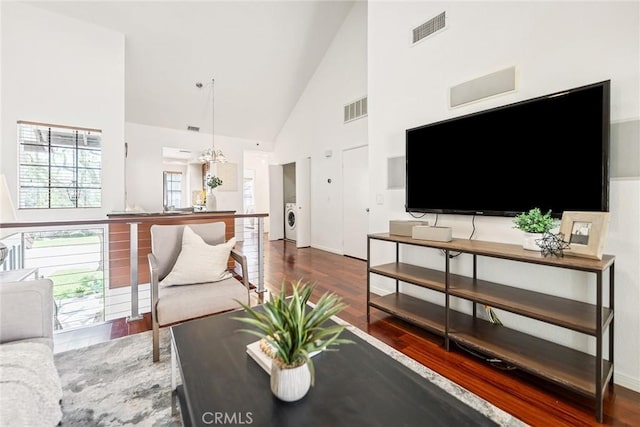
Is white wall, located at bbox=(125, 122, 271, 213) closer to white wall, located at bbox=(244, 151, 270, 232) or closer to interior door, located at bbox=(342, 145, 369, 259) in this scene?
white wall, located at bbox=(244, 151, 270, 232)

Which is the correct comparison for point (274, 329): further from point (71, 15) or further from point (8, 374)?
point (71, 15)

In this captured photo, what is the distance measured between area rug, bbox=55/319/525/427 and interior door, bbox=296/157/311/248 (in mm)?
4263

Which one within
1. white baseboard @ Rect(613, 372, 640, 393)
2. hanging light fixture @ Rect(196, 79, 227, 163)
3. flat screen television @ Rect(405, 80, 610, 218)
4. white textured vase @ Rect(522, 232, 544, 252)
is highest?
hanging light fixture @ Rect(196, 79, 227, 163)

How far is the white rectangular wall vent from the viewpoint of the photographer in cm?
474

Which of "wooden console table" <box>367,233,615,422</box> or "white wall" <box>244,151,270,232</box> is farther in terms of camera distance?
"white wall" <box>244,151,270,232</box>

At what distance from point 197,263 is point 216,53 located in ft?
14.1

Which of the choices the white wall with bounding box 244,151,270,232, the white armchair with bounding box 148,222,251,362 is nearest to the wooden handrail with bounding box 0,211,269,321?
the white armchair with bounding box 148,222,251,362

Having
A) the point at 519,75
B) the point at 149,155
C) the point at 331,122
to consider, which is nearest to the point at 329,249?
the point at 331,122

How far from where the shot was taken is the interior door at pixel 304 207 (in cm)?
633

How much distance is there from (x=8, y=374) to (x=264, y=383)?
39.2 inches

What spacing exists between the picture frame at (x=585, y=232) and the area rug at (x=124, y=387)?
1.00m

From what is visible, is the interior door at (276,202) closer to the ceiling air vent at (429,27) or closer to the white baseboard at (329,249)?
the white baseboard at (329,249)

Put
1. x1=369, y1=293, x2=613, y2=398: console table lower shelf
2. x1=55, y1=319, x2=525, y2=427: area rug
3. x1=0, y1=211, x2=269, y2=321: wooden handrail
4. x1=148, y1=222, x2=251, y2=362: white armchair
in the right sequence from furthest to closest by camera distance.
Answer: x1=0, y1=211, x2=269, y2=321: wooden handrail
x1=148, y1=222, x2=251, y2=362: white armchair
x1=369, y1=293, x2=613, y2=398: console table lower shelf
x1=55, y1=319, x2=525, y2=427: area rug

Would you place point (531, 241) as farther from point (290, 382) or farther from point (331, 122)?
point (331, 122)
